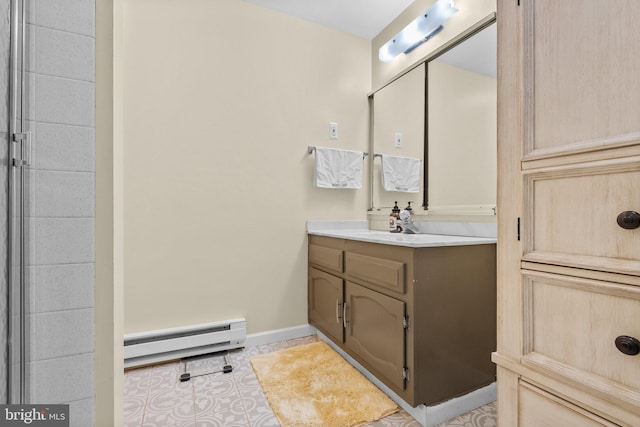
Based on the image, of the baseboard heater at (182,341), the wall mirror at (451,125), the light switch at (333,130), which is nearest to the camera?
the wall mirror at (451,125)

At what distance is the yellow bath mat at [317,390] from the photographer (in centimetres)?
126

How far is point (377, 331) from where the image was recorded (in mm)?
1413

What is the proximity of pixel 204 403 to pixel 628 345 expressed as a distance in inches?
59.9

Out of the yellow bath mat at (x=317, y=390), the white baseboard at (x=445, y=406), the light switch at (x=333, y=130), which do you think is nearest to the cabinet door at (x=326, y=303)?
the yellow bath mat at (x=317, y=390)

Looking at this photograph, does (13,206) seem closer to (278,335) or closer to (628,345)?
(628,345)

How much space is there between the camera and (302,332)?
212 centimetres

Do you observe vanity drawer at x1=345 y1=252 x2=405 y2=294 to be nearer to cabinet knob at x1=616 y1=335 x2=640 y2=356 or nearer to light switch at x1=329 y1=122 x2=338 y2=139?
cabinet knob at x1=616 y1=335 x2=640 y2=356

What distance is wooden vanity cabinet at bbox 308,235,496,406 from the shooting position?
3.94 ft

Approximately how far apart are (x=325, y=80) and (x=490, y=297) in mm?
1809

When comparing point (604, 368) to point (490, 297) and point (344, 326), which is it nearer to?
point (490, 297)

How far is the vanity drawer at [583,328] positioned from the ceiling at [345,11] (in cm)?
205

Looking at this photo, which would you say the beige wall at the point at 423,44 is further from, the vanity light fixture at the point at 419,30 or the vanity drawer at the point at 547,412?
the vanity drawer at the point at 547,412

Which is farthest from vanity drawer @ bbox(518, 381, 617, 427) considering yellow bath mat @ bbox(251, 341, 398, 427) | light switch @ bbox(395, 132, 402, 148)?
light switch @ bbox(395, 132, 402, 148)

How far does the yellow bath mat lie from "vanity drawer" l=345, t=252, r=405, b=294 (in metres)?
0.53
